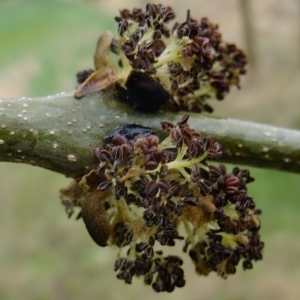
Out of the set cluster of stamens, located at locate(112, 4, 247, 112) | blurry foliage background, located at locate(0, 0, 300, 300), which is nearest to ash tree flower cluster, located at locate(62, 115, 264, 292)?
cluster of stamens, located at locate(112, 4, 247, 112)

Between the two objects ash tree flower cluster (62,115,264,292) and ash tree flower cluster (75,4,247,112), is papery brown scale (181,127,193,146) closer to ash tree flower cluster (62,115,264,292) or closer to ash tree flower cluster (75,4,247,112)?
ash tree flower cluster (62,115,264,292)

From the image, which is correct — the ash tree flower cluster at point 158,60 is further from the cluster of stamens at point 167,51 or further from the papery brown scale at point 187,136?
the papery brown scale at point 187,136

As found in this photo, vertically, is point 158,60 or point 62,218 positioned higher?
point 62,218

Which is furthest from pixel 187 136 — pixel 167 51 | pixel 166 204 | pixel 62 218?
pixel 62 218

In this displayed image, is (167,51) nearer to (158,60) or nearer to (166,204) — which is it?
(158,60)

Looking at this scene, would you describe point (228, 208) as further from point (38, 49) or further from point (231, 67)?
point (38, 49)

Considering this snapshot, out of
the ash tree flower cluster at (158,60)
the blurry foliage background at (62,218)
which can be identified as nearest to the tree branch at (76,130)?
the ash tree flower cluster at (158,60)
